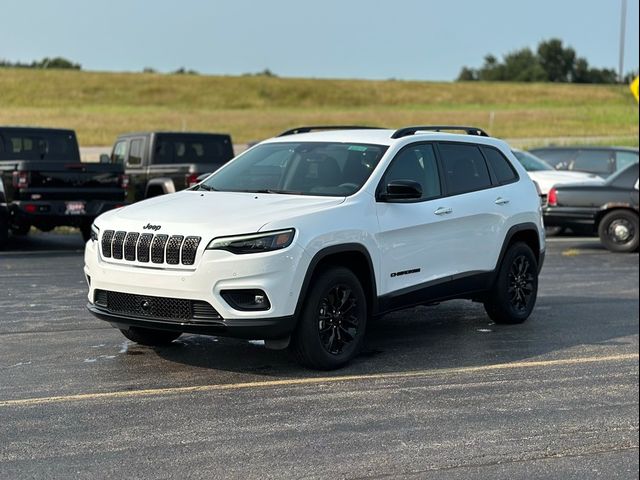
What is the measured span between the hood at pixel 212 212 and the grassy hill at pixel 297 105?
23863mm

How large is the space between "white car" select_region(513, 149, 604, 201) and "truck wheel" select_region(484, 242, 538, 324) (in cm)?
1005

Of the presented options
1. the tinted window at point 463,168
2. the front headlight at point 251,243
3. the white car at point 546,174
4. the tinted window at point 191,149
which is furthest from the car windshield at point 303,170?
the white car at point 546,174

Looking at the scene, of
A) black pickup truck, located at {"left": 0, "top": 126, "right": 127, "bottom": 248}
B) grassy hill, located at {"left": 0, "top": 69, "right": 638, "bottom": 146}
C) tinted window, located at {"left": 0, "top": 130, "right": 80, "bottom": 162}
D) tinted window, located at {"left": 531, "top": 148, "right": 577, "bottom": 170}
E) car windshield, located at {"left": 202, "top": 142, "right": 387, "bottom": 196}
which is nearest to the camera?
car windshield, located at {"left": 202, "top": 142, "right": 387, "bottom": 196}

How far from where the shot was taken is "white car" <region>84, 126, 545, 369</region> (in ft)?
22.1

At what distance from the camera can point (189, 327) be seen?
6.77 m

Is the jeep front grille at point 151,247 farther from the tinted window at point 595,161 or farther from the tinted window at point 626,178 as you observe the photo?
the tinted window at point 595,161

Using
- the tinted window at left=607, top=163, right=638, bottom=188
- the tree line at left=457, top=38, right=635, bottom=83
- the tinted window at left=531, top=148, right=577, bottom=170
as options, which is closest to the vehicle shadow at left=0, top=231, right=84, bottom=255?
the tinted window at left=607, top=163, right=638, bottom=188

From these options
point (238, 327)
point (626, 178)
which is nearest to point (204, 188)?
point (238, 327)

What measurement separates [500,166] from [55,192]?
731 cm

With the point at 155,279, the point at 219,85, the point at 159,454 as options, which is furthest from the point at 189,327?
the point at 219,85

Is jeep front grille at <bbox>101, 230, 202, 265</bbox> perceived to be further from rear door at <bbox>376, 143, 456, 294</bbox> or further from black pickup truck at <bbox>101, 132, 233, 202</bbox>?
black pickup truck at <bbox>101, 132, 233, 202</bbox>

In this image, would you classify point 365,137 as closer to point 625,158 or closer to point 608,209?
point 608,209

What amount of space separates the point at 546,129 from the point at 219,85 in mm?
30203

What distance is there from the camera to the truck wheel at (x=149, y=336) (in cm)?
788
